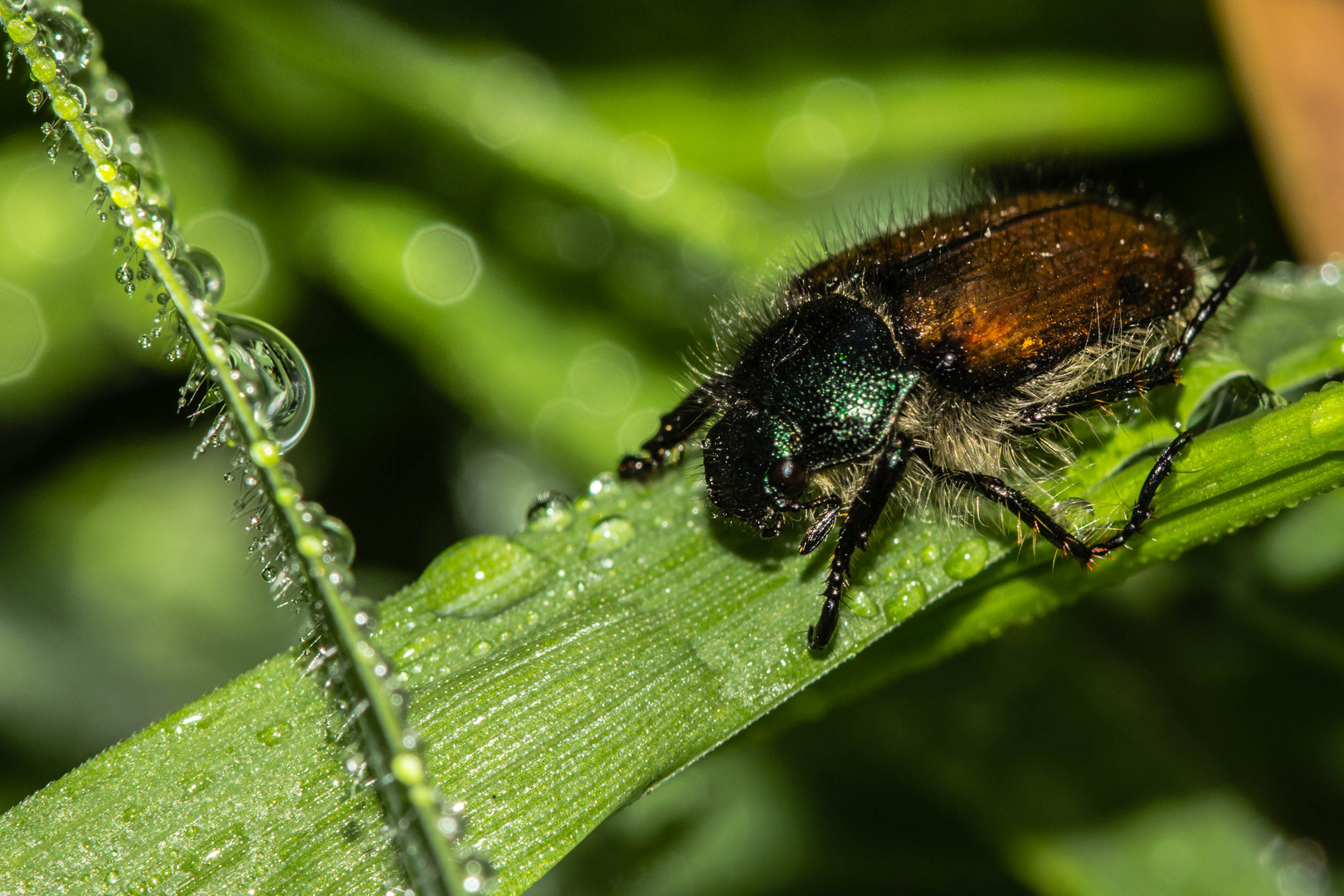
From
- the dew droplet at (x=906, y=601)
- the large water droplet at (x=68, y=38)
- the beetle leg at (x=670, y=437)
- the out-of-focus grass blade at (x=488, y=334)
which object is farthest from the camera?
the out-of-focus grass blade at (x=488, y=334)

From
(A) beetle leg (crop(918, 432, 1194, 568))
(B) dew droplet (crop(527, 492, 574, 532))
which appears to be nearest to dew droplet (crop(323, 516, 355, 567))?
(B) dew droplet (crop(527, 492, 574, 532))

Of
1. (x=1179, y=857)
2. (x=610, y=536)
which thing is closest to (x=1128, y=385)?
(x=610, y=536)

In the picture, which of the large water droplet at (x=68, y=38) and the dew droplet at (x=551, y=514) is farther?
the dew droplet at (x=551, y=514)

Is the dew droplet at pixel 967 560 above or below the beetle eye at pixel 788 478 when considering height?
below

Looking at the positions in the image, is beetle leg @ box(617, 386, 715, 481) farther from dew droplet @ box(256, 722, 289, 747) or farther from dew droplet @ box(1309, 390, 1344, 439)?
dew droplet @ box(1309, 390, 1344, 439)

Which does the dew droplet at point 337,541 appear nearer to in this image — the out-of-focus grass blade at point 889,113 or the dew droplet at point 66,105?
the dew droplet at point 66,105

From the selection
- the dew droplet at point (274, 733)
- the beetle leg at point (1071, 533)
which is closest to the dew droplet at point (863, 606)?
the beetle leg at point (1071, 533)

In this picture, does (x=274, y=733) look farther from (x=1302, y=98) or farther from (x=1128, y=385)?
(x=1302, y=98)
